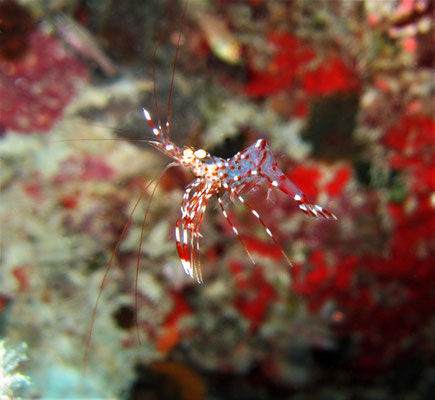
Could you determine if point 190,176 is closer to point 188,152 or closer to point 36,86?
point 188,152

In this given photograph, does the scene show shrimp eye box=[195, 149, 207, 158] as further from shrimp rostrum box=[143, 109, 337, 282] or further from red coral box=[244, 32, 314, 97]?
red coral box=[244, 32, 314, 97]

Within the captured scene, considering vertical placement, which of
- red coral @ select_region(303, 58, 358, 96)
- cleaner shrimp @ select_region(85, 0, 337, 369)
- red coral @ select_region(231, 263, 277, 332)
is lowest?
cleaner shrimp @ select_region(85, 0, 337, 369)

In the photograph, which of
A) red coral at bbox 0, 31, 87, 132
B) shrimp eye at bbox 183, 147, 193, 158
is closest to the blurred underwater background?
red coral at bbox 0, 31, 87, 132

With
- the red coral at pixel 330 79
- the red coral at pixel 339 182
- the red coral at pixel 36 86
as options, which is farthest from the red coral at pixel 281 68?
the red coral at pixel 36 86

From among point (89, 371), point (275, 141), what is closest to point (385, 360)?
point (275, 141)

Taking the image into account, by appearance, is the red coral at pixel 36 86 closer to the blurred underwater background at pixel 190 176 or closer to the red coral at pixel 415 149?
the blurred underwater background at pixel 190 176

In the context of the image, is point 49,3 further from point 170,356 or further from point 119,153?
point 170,356

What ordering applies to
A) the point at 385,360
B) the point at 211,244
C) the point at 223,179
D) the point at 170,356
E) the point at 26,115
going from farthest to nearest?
the point at 385,360 → the point at 170,356 → the point at 211,244 → the point at 26,115 → the point at 223,179
